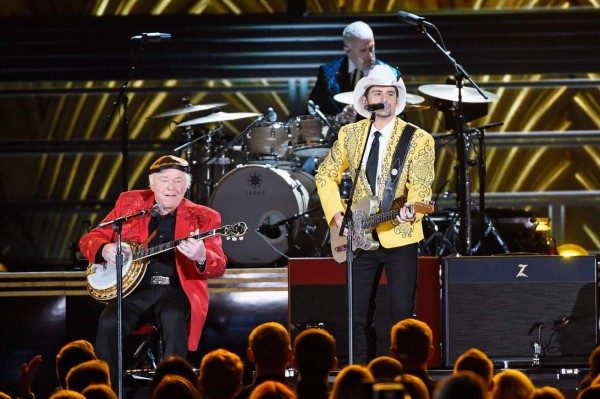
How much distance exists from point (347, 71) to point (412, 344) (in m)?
4.97

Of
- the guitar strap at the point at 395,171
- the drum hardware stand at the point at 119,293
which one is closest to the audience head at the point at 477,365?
the guitar strap at the point at 395,171

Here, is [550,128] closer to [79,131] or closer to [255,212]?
[255,212]

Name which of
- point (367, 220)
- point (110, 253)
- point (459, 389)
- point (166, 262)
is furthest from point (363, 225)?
point (459, 389)

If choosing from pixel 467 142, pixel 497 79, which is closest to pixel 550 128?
pixel 497 79

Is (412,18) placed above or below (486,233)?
above

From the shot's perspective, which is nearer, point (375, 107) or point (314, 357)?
point (314, 357)

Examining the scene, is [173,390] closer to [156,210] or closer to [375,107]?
[156,210]

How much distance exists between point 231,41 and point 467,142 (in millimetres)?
3423

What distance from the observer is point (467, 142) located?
413 inches

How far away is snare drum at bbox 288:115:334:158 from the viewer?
1022 cm

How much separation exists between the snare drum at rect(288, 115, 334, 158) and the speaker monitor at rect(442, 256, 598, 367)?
96.8 inches

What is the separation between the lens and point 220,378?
5.16 m

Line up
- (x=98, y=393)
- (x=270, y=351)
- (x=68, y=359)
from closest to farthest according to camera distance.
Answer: (x=98, y=393)
(x=270, y=351)
(x=68, y=359)

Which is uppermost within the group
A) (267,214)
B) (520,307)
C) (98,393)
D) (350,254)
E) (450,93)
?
(450,93)
